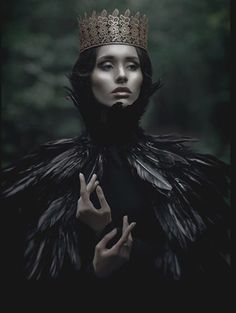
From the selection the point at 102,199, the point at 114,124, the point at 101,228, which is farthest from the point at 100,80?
the point at 101,228

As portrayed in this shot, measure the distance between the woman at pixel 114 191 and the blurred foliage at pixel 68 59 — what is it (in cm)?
228

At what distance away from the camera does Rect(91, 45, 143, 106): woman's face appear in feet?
6.81

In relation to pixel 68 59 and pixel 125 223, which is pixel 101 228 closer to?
pixel 125 223

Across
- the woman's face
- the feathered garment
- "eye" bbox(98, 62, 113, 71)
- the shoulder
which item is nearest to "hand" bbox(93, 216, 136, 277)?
the feathered garment

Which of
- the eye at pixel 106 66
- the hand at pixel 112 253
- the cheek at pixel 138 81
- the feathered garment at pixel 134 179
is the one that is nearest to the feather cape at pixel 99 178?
the feathered garment at pixel 134 179

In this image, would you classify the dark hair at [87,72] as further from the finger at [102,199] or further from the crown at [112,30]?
the finger at [102,199]

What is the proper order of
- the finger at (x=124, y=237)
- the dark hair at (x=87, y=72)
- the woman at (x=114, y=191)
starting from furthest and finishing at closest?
the dark hair at (x=87, y=72)
the woman at (x=114, y=191)
the finger at (x=124, y=237)

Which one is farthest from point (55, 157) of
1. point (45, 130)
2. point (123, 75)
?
point (45, 130)

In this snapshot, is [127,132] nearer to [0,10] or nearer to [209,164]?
[209,164]

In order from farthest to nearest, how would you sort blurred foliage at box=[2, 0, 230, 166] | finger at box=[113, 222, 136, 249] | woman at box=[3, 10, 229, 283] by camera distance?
blurred foliage at box=[2, 0, 230, 166]
woman at box=[3, 10, 229, 283]
finger at box=[113, 222, 136, 249]

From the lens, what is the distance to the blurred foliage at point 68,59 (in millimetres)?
4609

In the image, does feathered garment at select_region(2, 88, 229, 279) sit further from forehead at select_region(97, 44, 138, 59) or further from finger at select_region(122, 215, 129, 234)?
forehead at select_region(97, 44, 138, 59)

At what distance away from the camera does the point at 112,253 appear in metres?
1.89

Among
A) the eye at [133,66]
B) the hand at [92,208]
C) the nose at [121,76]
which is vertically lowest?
the hand at [92,208]
